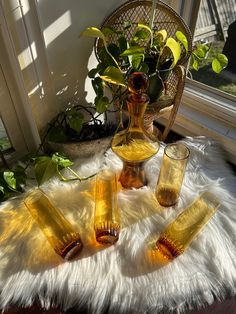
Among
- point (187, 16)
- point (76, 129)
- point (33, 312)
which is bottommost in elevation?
point (33, 312)

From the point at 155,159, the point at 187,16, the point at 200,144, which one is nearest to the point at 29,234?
the point at 155,159

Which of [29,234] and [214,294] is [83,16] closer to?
[29,234]

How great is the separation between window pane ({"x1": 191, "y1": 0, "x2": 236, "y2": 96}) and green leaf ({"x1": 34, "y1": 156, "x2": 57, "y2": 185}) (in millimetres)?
719

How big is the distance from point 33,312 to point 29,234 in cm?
18

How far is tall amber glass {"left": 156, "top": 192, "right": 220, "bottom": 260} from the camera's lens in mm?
656

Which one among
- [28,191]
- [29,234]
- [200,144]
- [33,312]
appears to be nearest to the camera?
[33,312]

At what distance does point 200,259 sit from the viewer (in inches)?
26.1

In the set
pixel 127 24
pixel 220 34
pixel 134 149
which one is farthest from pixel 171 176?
pixel 220 34

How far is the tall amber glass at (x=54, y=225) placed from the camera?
2.14ft

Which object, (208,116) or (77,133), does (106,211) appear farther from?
(208,116)

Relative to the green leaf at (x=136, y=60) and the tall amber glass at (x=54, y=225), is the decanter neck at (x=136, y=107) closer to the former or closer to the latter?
the green leaf at (x=136, y=60)

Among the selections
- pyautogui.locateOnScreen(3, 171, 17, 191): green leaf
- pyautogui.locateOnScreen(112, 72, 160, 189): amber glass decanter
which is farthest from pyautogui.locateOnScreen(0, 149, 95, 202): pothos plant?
pyautogui.locateOnScreen(112, 72, 160, 189): amber glass decanter

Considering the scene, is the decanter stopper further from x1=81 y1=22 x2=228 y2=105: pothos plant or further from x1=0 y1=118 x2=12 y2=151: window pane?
x1=0 y1=118 x2=12 y2=151: window pane

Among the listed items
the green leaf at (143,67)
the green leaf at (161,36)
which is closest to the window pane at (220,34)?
the green leaf at (161,36)
